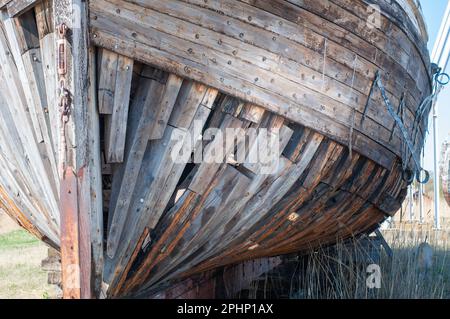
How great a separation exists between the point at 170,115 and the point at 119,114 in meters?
0.32

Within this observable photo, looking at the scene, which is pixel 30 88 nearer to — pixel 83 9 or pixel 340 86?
pixel 83 9

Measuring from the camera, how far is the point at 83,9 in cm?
337

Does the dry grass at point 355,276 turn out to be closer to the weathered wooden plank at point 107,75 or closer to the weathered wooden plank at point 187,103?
the weathered wooden plank at point 187,103

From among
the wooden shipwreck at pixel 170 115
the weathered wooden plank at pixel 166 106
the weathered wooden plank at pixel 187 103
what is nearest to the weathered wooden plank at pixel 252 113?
the wooden shipwreck at pixel 170 115

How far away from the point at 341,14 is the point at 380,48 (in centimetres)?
55

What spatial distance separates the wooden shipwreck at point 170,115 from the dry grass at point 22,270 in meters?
3.45

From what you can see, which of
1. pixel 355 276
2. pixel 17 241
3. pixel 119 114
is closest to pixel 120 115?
pixel 119 114

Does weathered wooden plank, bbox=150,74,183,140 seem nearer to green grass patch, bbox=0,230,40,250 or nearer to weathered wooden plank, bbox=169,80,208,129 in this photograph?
weathered wooden plank, bbox=169,80,208,129

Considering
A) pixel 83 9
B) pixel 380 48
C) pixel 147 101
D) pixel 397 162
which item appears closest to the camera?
pixel 83 9

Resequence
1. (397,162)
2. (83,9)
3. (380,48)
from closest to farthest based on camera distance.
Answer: (83,9)
(380,48)
(397,162)

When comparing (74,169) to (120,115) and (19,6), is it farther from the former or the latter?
(19,6)

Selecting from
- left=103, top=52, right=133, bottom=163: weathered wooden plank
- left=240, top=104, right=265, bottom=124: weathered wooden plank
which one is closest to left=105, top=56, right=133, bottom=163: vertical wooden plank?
left=103, top=52, right=133, bottom=163: weathered wooden plank

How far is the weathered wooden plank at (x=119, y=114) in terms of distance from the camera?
11.4ft
